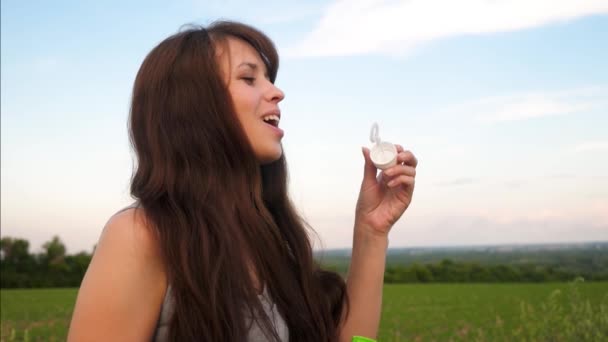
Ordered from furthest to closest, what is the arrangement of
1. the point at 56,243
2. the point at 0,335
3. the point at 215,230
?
the point at 56,243 → the point at 0,335 → the point at 215,230

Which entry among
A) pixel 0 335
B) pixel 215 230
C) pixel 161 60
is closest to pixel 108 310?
pixel 215 230

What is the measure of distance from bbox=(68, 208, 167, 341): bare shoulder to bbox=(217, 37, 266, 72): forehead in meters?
0.57

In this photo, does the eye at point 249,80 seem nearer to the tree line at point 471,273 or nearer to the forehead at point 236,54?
the forehead at point 236,54

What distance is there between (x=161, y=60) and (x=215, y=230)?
564mm

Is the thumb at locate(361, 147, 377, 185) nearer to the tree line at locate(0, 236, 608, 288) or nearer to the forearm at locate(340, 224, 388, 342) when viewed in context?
the forearm at locate(340, 224, 388, 342)

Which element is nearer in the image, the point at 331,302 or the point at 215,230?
the point at 215,230

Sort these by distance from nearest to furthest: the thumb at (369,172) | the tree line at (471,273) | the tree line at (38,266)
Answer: the thumb at (369,172)
the tree line at (38,266)
the tree line at (471,273)

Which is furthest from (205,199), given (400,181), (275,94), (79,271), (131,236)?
(79,271)

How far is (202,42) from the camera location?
82.5 inches

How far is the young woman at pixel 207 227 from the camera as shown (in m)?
1.78

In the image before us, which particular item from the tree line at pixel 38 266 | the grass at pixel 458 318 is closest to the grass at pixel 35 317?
the grass at pixel 458 318

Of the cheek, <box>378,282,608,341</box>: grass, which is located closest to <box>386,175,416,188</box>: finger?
the cheek

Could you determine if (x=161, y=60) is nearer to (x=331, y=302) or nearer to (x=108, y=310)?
(x=108, y=310)

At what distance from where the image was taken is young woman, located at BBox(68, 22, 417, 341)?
1.78 metres
